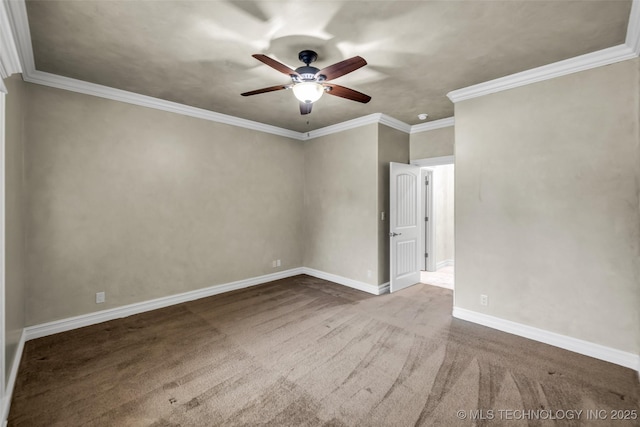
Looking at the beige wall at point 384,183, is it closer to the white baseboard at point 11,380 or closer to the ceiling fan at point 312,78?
the ceiling fan at point 312,78

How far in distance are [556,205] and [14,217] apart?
487cm

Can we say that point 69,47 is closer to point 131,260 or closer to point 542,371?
point 131,260

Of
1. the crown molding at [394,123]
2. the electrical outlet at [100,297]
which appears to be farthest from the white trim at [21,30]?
the crown molding at [394,123]

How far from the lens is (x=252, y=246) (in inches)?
190

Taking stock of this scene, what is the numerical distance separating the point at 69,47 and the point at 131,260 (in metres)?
2.32

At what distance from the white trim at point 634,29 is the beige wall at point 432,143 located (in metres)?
2.20

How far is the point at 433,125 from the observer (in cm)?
469

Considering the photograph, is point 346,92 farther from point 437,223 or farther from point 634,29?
point 437,223

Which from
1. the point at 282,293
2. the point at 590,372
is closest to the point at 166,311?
the point at 282,293

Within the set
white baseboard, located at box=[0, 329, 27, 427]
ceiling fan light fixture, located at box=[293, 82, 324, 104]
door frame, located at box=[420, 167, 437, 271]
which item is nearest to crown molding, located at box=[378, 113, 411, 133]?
door frame, located at box=[420, 167, 437, 271]

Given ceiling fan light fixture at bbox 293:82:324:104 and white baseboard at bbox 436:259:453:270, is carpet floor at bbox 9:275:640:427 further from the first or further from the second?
white baseboard at bbox 436:259:453:270

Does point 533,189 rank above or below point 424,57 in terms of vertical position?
below

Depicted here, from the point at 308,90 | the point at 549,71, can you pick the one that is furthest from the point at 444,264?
the point at 308,90

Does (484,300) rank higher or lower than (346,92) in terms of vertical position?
lower
